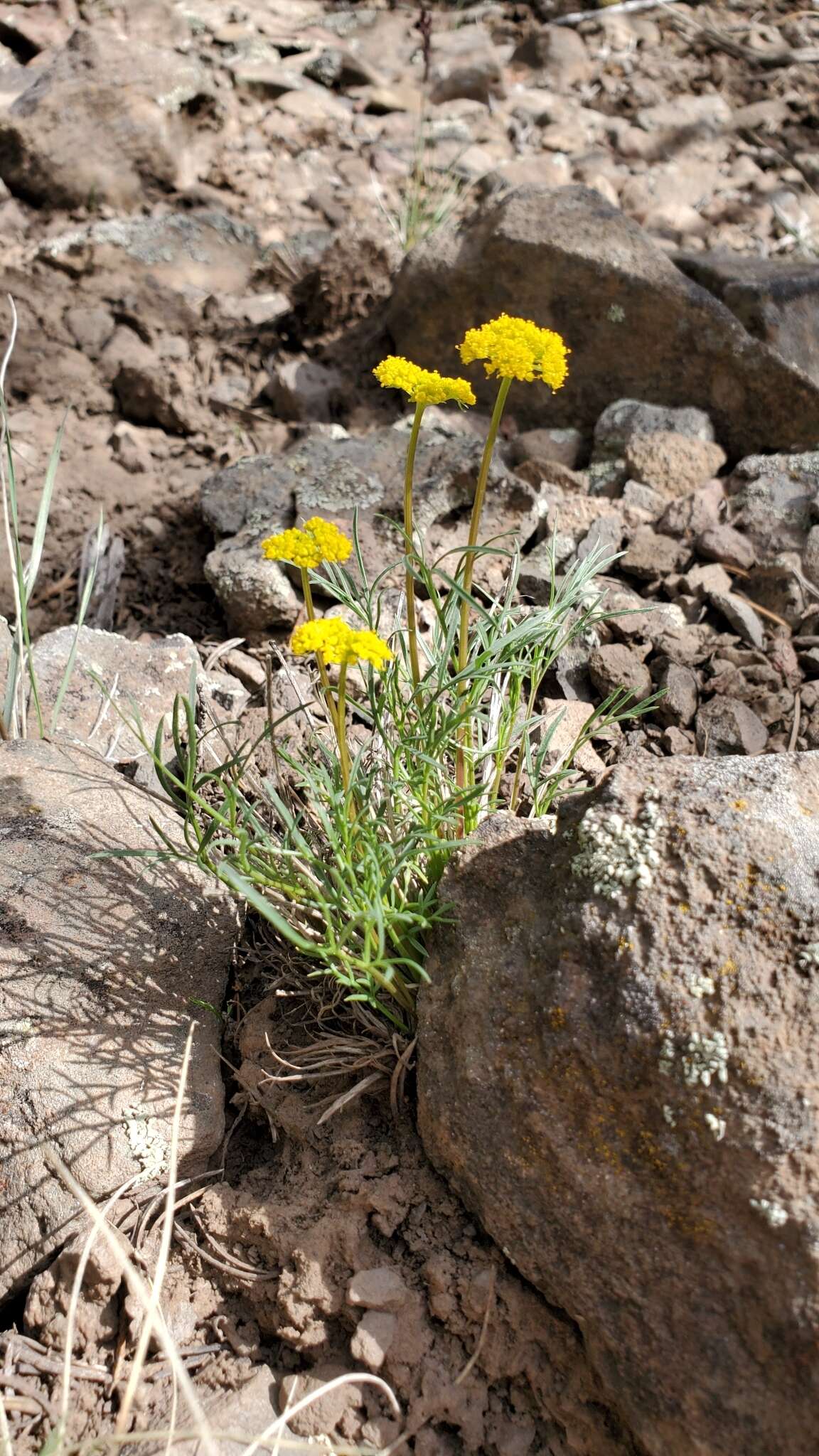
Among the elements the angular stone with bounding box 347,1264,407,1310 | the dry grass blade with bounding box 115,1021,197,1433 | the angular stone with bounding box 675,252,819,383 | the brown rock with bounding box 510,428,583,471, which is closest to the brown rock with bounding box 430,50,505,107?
the angular stone with bounding box 675,252,819,383

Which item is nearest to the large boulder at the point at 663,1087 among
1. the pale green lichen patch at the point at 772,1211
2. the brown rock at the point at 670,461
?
the pale green lichen patch at the point at 772,1211

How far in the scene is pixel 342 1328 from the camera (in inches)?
72.9

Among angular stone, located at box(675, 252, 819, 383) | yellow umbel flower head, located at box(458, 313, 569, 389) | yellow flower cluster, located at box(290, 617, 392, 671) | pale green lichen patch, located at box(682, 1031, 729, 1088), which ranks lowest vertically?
pale green lichen patch, located at box(682, 1031, 729, 1088)

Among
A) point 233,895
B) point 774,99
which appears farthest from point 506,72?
point 233,895

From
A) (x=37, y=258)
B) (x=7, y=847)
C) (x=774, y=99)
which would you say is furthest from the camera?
(x=774, y=99)

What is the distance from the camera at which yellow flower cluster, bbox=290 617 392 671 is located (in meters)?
1.69

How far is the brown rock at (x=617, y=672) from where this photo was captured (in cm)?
281

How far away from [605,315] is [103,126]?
8.16 feet

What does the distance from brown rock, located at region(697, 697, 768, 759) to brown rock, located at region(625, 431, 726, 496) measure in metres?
1.02

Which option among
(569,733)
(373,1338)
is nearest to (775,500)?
(569,733)

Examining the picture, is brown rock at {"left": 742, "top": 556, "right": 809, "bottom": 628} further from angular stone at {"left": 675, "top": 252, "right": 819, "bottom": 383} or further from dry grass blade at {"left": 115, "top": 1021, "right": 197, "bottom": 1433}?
dry grass blade at {"left": 115, "top": 1021, "right": 197, "bottom": 1433}

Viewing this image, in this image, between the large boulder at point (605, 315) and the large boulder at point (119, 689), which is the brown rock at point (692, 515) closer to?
the large boulder at point (605, 315)

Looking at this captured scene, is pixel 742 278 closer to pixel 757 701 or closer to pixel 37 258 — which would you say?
pixel 757 701

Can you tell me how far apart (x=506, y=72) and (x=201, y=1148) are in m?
5.83
